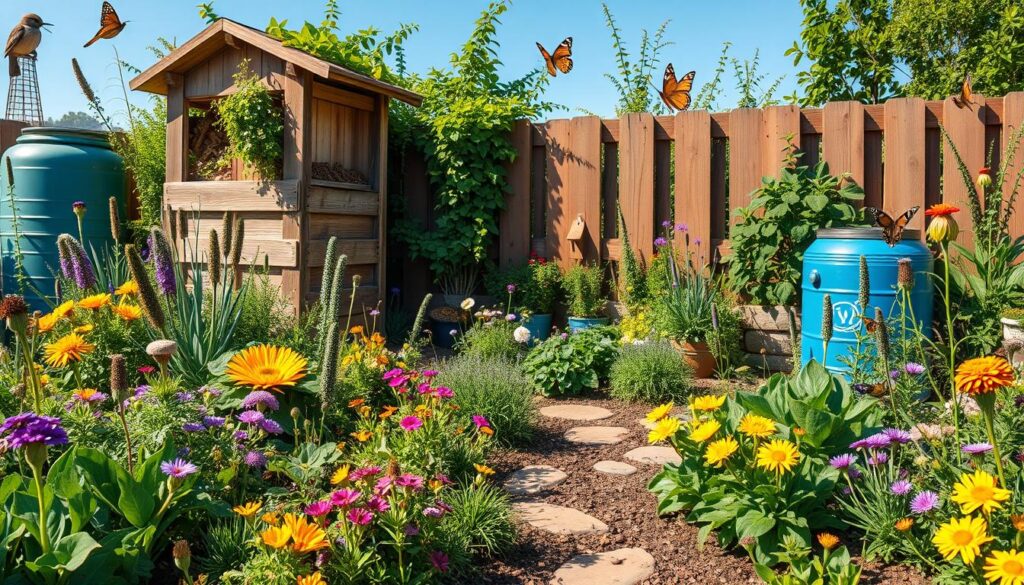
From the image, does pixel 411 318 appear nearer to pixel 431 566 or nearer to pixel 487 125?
pixel 487 125

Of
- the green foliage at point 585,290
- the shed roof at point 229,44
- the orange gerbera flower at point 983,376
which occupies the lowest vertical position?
the orange gerbera flower at point 983,376

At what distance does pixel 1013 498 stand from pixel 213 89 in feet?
18.3

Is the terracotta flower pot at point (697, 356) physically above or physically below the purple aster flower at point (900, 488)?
above

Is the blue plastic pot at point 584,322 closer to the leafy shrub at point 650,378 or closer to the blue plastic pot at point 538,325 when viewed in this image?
the blue plastic pot at point 538,325

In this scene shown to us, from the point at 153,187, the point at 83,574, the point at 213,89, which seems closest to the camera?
the point at 83,574

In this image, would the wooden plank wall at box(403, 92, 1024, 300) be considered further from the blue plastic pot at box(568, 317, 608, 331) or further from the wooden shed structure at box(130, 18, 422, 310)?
the wooden shed structure at box(130, 18, 422, 310)

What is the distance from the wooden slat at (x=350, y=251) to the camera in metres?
5.31

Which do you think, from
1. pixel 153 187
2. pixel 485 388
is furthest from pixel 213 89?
pixel 485 388

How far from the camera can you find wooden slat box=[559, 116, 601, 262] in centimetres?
603

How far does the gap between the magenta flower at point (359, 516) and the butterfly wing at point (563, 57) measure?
20.6 ft

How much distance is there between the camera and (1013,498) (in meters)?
1.83

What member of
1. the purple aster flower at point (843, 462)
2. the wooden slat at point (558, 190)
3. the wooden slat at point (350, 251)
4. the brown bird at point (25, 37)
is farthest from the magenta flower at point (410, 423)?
the brown bird at point (25, 37)

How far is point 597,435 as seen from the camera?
3.52 meters

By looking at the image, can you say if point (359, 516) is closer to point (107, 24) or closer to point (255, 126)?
point (255, 126)
